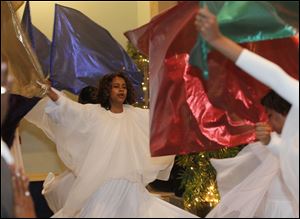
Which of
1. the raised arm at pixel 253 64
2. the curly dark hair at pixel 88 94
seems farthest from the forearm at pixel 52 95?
the raised arm at pixel 253 64

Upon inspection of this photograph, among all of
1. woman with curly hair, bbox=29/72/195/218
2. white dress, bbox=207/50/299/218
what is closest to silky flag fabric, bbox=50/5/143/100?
woman with curly hair, bbox=29/72/195/218

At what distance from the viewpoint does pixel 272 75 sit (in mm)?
1835

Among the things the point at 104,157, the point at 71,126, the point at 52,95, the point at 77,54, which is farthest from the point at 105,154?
the point at 77,54

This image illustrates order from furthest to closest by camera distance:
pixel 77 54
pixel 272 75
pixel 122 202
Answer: pixel 77 54 < pixel 122 202 < pixel 272 75

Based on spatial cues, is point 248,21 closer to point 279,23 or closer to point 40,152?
point 279,23

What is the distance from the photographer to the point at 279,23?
79.0 inches

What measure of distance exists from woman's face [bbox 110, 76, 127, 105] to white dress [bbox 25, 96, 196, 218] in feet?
0.31

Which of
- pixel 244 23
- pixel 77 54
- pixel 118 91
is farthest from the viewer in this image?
pixel 77 54

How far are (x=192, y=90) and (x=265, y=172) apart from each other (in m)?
0.48

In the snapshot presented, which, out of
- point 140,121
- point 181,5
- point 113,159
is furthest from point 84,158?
point 181,5

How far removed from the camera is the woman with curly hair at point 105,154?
9.55 ft

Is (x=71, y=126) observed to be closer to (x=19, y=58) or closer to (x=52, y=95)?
(x=52, y=95)

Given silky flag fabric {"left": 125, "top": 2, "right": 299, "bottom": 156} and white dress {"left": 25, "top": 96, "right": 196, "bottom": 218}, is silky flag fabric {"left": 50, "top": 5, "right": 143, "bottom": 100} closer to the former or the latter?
white dress {"left": 25, "top": 96, "right": 196, "bottom": 218}

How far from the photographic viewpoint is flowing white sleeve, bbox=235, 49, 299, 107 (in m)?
1.83
